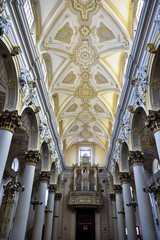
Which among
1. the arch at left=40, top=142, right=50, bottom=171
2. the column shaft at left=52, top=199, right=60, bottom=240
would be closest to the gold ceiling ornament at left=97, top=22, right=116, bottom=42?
the arch at left=40, top=142, right=50, bottom=171

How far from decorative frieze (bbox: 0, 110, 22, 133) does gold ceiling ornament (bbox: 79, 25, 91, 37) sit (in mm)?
7401

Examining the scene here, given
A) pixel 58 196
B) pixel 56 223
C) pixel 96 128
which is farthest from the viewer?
pixel 96 128

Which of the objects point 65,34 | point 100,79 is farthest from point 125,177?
point 65,34

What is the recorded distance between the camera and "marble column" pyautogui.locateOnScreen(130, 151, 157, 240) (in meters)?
8.78

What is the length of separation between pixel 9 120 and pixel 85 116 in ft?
38.8

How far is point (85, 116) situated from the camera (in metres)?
19.4

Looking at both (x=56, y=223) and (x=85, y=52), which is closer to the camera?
(x=85, y=52)

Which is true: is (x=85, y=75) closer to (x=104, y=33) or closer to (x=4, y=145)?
(x=104, y=33)

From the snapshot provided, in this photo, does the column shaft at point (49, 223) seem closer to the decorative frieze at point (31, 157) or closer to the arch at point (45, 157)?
the arch at point (45, 157)

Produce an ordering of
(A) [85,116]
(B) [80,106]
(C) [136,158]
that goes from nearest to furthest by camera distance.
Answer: (C) [136,158] → (B) [80,106] → (A) [85,116]

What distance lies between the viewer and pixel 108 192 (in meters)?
21.5

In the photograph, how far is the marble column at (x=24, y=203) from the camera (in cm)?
878

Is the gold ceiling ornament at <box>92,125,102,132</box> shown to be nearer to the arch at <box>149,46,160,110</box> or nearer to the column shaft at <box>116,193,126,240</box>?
the column shaft at <box>116,193,126,240</box>

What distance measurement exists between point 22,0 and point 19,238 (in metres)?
9.69
